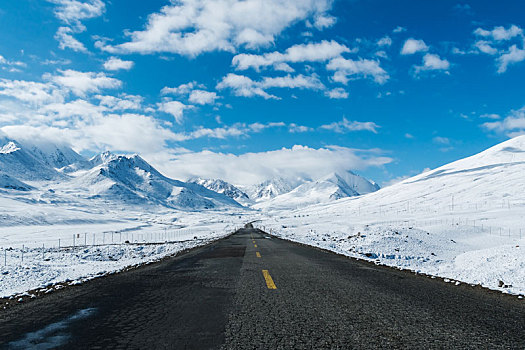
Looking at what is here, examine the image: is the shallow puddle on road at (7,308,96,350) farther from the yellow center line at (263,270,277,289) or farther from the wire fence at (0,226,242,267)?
the wire fence at (0,226,242,267)

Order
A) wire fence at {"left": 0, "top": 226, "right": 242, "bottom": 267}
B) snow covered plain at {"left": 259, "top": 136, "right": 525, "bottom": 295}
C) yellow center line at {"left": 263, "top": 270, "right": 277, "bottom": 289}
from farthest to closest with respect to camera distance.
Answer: wire fence at {"left": 0, "top": 226, "right": 242, "bottom": 267}
snow covered plain at {"left": 259, "top": 136, "right": 525, "bottom": 295}
yellow center line at {"left": 263, "top": 270, "right": 277, "bottom": 289}

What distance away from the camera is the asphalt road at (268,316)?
3.93 meters

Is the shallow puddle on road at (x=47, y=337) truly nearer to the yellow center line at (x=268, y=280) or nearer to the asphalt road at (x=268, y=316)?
the asphalt road at (x=268, y=316)

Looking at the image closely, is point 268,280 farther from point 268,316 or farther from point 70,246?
point 70,246

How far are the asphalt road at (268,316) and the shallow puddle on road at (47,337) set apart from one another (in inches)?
0.5

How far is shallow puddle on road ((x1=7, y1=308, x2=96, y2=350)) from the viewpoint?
3861 millimetres

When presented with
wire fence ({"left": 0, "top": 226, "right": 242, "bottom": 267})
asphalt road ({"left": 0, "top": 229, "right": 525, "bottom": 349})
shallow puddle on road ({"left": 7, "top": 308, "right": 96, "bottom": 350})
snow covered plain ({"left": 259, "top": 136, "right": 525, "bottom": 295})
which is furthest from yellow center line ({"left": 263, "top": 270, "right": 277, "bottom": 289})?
wire fence ({"left": 0, "top": 226, "right": 242, "bottom": 267})

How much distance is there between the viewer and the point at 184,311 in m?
5.41

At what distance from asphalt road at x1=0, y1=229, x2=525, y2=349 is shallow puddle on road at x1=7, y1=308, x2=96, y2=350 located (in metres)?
0.01

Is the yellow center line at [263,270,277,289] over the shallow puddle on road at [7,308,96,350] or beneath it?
beneath

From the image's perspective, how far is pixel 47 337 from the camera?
417 centimetres

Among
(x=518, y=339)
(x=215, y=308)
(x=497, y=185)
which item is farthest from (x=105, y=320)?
(x=497, y=185)

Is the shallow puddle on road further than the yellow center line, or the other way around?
the yellow center line

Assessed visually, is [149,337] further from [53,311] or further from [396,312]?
[396,312]
